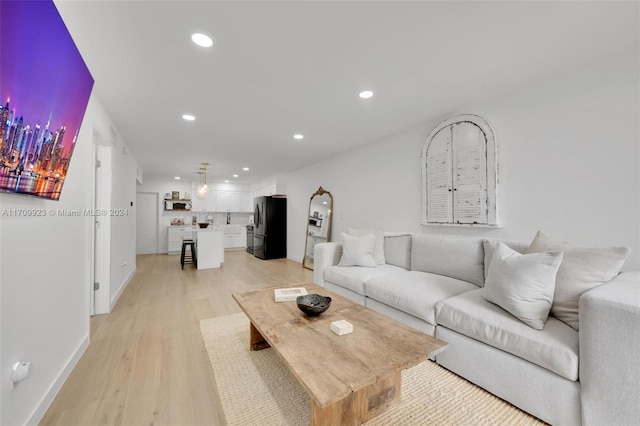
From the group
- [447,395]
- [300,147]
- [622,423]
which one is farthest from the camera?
[300,147]

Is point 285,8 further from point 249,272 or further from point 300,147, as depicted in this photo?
point 249,272

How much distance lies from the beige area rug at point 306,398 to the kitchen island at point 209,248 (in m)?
3.59

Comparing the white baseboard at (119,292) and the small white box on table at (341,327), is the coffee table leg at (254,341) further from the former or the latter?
the white baseboard at (119,292)

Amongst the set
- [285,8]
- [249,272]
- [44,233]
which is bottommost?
[249,272]

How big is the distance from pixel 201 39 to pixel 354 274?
2484 millimetres

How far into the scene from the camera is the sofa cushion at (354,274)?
2660 millimetres

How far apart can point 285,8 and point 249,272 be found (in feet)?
14.5

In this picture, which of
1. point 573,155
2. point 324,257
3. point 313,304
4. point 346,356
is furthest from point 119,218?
point 573,155

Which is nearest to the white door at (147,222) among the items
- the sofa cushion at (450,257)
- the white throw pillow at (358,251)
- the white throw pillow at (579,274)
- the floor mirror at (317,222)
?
the floor mirror at (317,222)

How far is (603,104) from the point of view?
1.88m

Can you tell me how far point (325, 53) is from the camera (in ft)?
5.80

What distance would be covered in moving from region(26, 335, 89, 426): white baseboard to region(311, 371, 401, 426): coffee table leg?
1516 mm

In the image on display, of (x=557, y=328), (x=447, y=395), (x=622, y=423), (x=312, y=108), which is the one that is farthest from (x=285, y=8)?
(x=622, y=423)

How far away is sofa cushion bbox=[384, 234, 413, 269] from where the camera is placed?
9.91 feet
